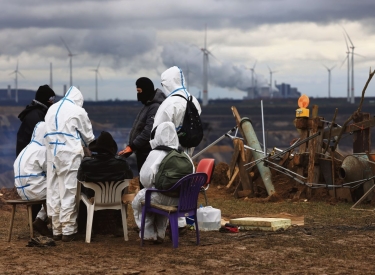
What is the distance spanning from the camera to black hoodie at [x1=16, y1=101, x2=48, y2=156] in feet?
36.5

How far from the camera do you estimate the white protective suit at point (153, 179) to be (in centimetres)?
948

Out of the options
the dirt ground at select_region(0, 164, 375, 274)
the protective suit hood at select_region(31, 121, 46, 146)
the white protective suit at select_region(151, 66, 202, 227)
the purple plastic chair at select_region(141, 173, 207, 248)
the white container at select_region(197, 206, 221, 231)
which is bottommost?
the dirt ground at select_region(0, 164, 375, 274)

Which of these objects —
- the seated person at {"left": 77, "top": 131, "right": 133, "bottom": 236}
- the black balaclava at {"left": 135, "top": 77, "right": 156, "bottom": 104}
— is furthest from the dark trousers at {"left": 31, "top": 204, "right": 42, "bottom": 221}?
the black balaclava at {"left": 135, "top": 77, "right": 156, "bottom": 104}

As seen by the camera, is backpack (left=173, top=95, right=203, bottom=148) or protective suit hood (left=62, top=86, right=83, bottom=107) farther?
backpack (left=173, top=95, right=203, bottom=148)

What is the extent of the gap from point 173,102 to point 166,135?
0.88 meters

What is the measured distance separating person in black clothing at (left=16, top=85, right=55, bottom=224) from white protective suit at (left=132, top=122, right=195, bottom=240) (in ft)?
6.43

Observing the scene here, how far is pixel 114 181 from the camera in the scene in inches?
384

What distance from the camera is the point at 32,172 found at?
1036 cm

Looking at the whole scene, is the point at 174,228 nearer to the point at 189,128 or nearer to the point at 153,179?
the point at 153,179

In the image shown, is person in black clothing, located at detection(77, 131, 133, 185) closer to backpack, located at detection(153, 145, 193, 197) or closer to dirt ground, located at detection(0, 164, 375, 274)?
backpack, located at detection(153, 145, 193, 197)

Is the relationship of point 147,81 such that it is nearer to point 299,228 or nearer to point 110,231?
point 110,231

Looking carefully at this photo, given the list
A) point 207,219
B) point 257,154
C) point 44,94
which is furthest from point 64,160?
A: point 257,154

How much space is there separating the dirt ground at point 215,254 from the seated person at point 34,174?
53cm

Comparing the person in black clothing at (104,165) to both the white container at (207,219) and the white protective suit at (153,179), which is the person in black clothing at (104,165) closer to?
the white protective suit at (153,179)
